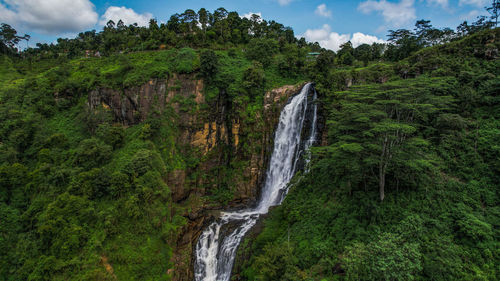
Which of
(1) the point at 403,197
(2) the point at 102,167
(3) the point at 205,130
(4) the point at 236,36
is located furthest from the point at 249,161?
(4) the point at 236,36

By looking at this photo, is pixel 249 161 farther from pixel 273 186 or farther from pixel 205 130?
pixel 205 130

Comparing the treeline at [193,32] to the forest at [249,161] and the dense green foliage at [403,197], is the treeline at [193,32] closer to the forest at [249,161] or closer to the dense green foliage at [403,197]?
the forest at [249,161]

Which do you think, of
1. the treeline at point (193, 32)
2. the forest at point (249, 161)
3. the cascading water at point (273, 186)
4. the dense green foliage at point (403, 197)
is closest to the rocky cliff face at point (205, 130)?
the forest at point (249, 161)

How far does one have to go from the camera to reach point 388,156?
12.2 metres

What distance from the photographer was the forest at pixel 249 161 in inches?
443

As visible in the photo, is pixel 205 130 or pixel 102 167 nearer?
pixel 102 167

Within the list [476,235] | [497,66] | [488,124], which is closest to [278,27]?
[497,66]

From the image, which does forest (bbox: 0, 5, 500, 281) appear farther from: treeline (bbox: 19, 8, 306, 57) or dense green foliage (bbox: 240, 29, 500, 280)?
treeline (bbox: 19, 8, 306, 57)

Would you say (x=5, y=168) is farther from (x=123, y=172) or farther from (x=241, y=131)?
(x=241, y=131)

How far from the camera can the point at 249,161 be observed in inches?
956

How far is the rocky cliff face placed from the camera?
77.9 ft

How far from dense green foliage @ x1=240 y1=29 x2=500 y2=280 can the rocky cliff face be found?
746 cm

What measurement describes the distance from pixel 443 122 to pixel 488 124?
2.83m

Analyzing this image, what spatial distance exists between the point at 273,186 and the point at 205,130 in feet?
32.8
